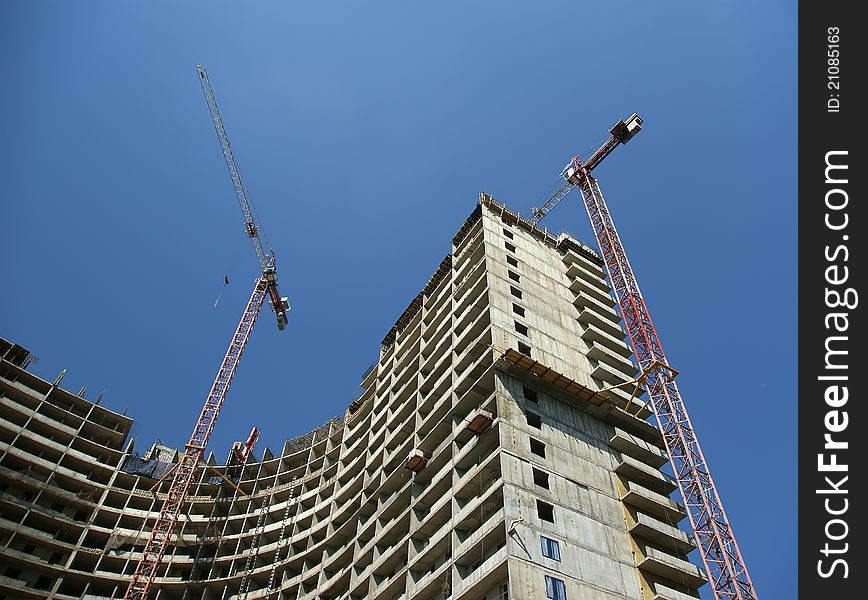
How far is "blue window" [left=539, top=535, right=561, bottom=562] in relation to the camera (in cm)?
3791

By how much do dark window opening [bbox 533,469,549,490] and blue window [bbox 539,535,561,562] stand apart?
14.8 feet

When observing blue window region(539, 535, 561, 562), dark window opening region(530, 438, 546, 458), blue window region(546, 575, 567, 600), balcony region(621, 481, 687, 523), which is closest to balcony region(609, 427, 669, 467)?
balcony region(621, 481, 687, 523)

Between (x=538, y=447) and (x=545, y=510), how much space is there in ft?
18.7

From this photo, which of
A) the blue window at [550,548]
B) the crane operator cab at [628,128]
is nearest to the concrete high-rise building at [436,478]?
the blue window at [550,548]

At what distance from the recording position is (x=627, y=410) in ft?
180

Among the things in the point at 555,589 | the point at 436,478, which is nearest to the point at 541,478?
the point at 555,589

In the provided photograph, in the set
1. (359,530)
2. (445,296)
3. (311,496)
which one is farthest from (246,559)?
(445,296)

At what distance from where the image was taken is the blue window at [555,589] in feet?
117

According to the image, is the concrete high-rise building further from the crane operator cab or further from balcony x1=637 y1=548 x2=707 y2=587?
the crane operator cab

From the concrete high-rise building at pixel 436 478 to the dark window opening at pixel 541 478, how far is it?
139 millimetres

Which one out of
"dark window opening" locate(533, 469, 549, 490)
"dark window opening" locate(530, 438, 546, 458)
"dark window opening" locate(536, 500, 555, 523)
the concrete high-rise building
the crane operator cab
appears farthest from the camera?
the crane operator cab

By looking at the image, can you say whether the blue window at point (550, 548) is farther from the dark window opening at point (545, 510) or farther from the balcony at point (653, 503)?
the balcony at point (653, 503)

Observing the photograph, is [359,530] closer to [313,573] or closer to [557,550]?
[313,573]
